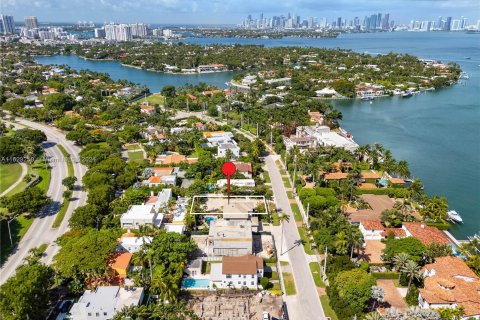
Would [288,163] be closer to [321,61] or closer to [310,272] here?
[310,272]

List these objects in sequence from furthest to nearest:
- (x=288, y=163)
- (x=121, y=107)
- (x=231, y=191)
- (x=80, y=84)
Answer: (x=80, y=84), (x=121, y=107), (x=288, y=163), (x=231, y=191)

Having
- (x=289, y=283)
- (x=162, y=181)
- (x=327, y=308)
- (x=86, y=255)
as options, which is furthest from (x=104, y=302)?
(x=162, y=181)

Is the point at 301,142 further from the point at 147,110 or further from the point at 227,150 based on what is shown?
the point at 147,110

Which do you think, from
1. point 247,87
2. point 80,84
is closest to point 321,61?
point 247,87

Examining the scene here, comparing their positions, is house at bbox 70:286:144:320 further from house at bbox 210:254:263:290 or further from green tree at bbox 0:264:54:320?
house at bbox 210:254:263:290

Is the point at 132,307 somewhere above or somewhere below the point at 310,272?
above

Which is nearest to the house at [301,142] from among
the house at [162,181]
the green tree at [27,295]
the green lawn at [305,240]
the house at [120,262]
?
the house at [162,181]

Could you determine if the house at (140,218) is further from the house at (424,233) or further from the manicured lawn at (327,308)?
the house at (424,233)

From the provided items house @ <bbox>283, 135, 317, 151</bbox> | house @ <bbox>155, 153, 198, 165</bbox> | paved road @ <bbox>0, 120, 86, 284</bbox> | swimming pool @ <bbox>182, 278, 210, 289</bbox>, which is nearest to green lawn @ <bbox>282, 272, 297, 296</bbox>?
swimming pool @ <bbox>182, 278, 210, 289</bbox>
